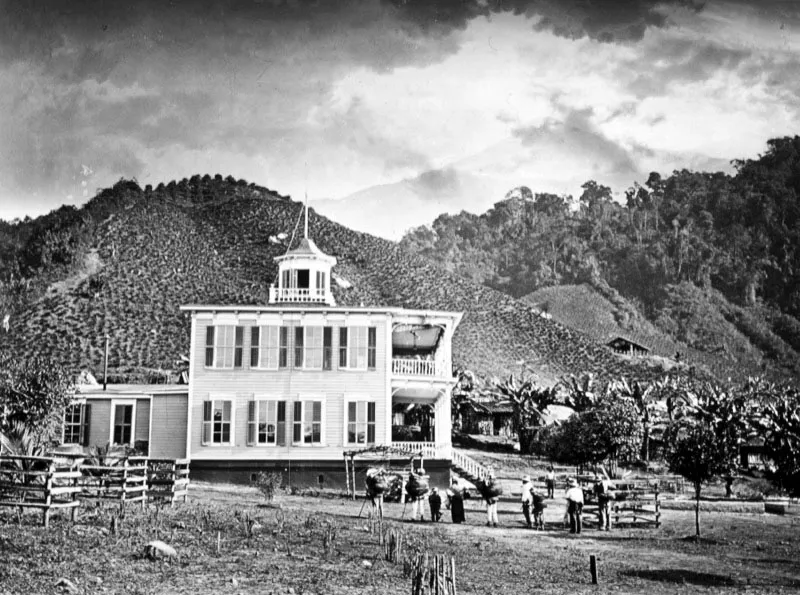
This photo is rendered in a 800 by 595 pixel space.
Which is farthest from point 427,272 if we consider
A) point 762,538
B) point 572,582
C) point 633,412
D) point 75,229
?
point 572,582

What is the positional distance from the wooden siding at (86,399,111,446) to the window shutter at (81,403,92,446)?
0.08 meters

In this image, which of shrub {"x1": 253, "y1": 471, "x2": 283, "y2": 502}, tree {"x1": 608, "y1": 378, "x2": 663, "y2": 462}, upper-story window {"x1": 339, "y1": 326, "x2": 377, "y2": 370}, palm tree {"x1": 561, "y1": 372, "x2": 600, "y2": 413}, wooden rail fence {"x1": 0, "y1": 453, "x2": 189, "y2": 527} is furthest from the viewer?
palm tree {"x1": 561, "y1": 372, "x2": 600, "y2": 413}

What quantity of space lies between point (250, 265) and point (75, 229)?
19152 millimetres

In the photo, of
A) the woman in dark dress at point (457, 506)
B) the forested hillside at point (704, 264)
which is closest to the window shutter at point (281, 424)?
the woman in dark dress at point (457, 506)

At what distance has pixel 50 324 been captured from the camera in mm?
71000

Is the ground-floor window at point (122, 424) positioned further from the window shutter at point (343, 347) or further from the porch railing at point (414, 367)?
the porch railing at point (414, 367)

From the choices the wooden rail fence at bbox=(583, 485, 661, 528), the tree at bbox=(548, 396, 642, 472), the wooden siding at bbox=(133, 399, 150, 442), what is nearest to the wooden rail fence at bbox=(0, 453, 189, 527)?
the wooden siding at bbox=(133, 399, 150, 442)

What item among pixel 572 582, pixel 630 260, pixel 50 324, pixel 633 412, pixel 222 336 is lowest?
pixel 572 582

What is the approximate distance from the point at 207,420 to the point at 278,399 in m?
2.57

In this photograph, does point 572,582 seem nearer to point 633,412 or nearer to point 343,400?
point 343,400

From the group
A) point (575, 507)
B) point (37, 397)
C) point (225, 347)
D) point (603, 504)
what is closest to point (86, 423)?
point (225, 347)

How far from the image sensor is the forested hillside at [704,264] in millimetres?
159375

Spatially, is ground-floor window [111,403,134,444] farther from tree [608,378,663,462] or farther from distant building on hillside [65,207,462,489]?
tree [608,378,663,462]

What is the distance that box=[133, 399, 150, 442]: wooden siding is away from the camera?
34438mm
